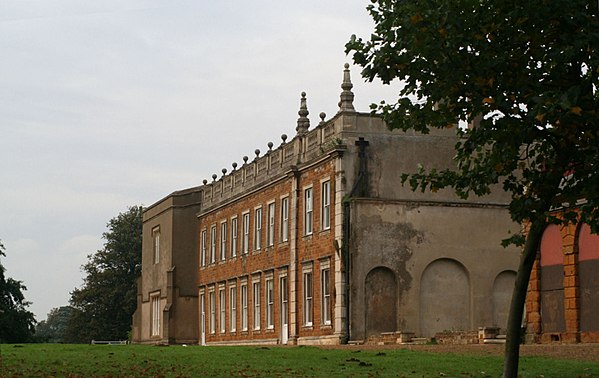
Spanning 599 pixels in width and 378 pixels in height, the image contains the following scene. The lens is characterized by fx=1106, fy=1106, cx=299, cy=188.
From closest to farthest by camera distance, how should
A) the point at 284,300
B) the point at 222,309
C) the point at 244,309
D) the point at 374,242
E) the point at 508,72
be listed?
the point at 508,72
the point at 374,242
the point at 284,300
the point at 244,309
the point at 222,309

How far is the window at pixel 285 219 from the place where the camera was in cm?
4947

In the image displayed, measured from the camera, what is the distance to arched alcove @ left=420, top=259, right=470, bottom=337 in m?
42.9

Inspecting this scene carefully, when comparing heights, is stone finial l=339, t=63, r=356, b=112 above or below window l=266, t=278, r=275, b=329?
above

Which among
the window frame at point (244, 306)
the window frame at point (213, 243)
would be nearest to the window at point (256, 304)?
the window frame at point (244, 306)

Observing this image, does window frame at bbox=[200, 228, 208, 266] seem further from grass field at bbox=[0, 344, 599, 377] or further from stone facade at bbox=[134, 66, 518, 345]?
grass field at bbox=[0, 344, 599, 377]

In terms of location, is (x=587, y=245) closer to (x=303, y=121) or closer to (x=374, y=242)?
(x=374, y=242)

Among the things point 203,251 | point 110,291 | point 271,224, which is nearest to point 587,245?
point 271,224

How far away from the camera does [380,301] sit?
4238 centimetres

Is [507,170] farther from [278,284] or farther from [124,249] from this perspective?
[124,249]

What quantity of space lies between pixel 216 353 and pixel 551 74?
14.0 meters

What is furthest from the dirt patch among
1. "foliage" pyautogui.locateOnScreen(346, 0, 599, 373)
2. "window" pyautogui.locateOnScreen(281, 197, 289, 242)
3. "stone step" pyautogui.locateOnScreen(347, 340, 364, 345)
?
"window" pyautogui.locateOnScreen(281, 197, 289, 242)

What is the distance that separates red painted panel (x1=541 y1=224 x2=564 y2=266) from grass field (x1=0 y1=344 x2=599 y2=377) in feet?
25.7

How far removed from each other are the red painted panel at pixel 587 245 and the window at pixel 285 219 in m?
18.5

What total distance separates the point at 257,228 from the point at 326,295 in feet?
34.7
